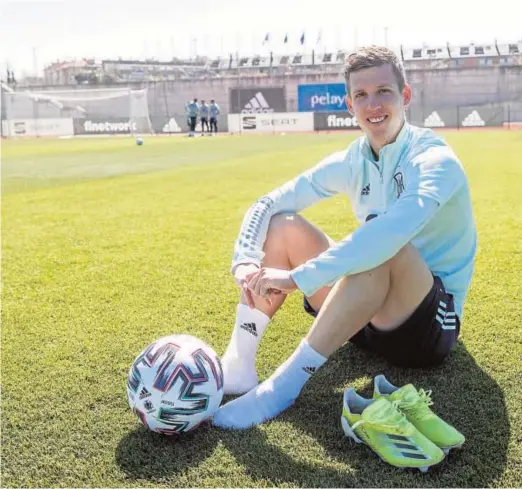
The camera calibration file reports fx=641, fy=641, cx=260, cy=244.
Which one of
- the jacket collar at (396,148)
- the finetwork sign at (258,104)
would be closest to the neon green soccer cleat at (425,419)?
the jacket collar at (396,148)

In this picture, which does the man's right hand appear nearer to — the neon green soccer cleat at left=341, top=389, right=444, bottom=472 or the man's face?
the neon green soccer cleat at left=341, top=389, right=444, bottom=472

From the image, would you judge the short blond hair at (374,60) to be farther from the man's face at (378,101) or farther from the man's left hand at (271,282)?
the man's left hand at (271,282)

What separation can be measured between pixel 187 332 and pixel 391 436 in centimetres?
170

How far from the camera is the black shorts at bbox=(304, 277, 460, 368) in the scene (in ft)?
8.56

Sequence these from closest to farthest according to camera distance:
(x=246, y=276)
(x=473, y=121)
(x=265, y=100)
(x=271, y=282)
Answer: (x=271, y=282) < (x=246, y=276) < (x=473, y=121) < (x=265, y=100)

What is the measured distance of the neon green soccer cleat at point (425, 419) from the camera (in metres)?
2.25

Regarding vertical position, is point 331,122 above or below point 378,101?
below

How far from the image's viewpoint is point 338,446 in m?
2.38

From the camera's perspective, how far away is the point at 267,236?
10.0 feet

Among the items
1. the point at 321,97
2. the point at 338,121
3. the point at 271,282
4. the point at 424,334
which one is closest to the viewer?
the point at 271,282

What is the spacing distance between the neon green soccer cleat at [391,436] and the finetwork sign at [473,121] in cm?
3185

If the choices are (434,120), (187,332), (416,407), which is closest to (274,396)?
(416,407)

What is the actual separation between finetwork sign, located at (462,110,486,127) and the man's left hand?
3164 centimetres

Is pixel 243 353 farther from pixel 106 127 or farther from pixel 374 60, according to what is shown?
pixel 106 127
